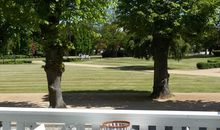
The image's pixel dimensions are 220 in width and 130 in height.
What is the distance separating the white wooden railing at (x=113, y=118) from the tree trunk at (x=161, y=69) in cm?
1651

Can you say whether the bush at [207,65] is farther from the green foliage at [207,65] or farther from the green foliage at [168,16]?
the green foliage at [168,16]

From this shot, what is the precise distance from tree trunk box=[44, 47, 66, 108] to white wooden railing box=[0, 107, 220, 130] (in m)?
9.76

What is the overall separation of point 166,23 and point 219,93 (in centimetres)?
579

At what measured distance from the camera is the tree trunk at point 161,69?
2078 cm

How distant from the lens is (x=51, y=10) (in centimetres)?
1239

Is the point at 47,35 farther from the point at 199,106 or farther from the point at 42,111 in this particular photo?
the point at 42,111

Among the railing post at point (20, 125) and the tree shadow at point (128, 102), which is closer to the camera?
the railing post at point (20, 125)

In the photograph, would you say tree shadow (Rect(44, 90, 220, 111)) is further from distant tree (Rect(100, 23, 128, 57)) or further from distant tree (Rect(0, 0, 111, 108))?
distant tree (Rect(100, 23, 128, 57))

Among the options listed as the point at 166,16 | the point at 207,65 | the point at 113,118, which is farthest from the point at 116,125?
the point at 207,65

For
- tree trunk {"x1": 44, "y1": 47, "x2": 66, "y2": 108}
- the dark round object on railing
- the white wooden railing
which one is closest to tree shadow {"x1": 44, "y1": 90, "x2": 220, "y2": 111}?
tree trunk {"x1": 44, "y1": 47, "x2": 66, "y2": 108}

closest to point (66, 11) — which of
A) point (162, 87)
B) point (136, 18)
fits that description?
point (136, 18)

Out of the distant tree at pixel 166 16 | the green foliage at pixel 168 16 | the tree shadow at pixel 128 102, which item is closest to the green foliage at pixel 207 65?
the tree shadow at pixel 128 102

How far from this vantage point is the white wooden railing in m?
4.01

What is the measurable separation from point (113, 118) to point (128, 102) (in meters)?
15.5
